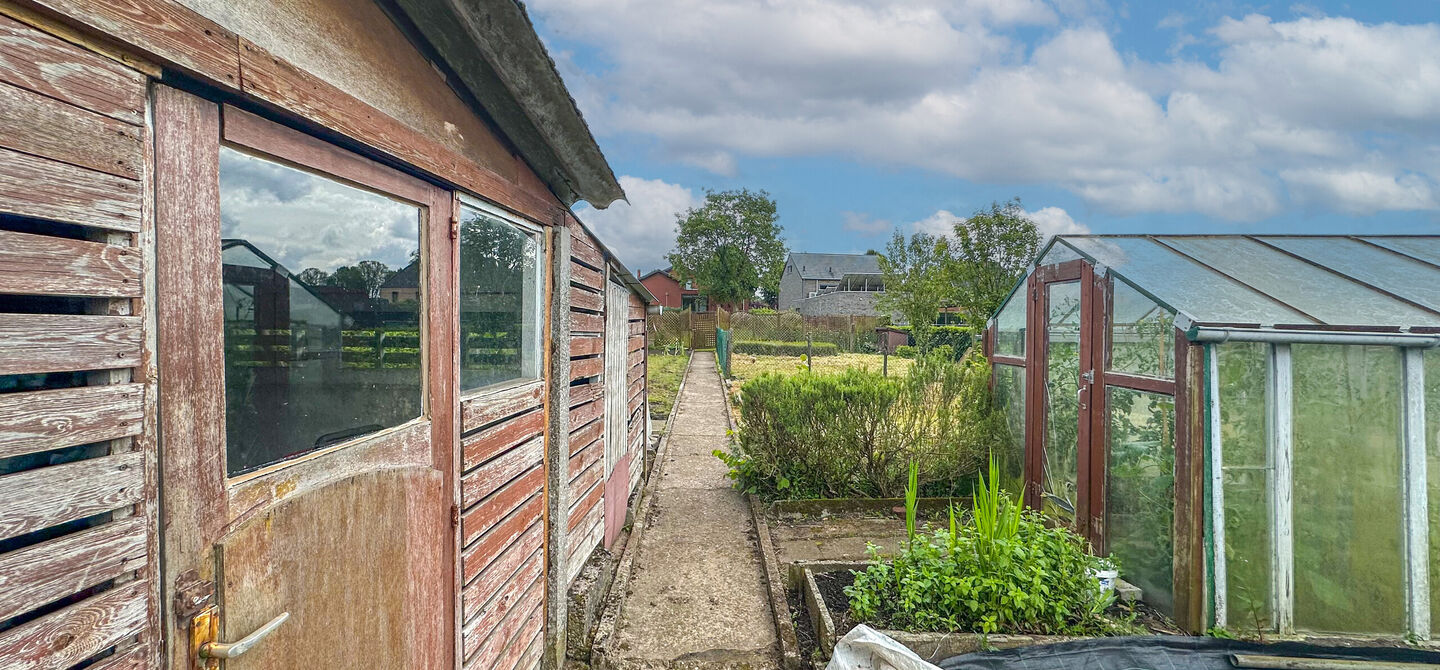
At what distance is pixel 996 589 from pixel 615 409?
342 cm

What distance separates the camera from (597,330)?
16.3 feet

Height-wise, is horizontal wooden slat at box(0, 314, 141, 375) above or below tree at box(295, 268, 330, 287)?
below

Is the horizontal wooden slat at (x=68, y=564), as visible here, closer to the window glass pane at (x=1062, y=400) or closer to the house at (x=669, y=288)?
the window glass pane at (x=1062, y=400)

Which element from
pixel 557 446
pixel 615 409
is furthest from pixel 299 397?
pixel 615 409

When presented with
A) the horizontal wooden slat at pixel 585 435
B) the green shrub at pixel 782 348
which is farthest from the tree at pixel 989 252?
the horizontal wooden slat at pixel 585 435

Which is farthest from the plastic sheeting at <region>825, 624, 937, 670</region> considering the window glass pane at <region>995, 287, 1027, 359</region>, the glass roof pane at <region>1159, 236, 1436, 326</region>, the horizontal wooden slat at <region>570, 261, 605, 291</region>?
the window glass pane at <region>995, 287, 1027, 359</region>

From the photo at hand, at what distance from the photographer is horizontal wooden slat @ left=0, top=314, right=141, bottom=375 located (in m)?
1.12

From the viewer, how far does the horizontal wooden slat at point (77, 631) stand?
1.12 metres

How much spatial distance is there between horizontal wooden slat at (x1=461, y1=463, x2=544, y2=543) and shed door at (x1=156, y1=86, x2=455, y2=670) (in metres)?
0.20

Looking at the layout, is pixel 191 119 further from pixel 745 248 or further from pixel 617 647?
pixel 745 248

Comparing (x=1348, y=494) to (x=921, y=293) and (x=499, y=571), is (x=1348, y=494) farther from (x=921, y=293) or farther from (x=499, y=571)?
(x=921, y=293)

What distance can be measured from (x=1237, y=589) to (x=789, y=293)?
56422mm

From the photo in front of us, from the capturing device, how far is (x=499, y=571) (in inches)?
124

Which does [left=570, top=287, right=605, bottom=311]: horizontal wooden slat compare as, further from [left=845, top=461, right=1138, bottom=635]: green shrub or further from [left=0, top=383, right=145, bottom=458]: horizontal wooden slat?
[left=0, top=383, right=145, bottom=458]: horizontal wooden slat
